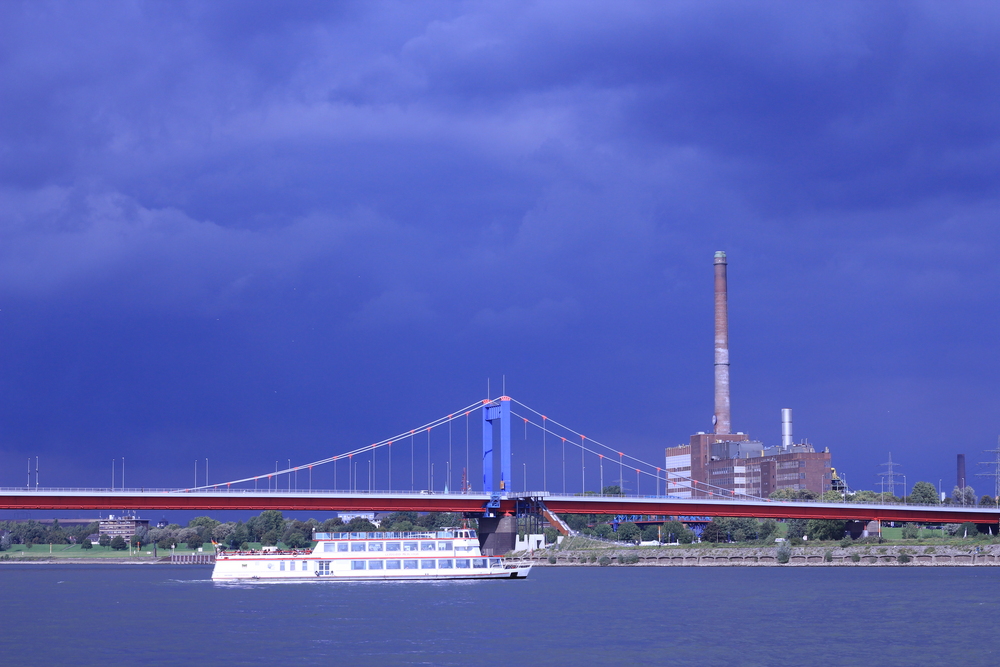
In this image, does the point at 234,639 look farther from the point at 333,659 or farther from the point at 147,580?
the point at 147,580

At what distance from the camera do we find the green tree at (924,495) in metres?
154

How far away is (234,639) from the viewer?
43062 millimetres

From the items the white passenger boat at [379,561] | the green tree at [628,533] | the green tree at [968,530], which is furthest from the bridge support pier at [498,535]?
the green tree at [968,530]

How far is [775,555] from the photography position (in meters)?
105

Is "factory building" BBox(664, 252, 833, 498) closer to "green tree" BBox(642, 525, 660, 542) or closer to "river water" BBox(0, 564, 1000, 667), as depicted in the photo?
"green tree" BBox(642, 525, 660, 542)

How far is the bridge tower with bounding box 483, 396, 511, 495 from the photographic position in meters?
123

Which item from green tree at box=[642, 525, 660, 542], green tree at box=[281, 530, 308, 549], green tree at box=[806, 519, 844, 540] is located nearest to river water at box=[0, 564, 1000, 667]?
green tree at box=[806, 519, 844, 540]

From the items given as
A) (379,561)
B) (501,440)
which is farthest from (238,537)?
(379,561)

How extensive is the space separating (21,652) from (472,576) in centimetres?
3685

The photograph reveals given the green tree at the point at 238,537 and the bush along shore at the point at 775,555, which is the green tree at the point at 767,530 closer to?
the bush along shore at the point at 775,555

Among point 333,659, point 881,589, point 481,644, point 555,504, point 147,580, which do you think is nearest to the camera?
point 333,659

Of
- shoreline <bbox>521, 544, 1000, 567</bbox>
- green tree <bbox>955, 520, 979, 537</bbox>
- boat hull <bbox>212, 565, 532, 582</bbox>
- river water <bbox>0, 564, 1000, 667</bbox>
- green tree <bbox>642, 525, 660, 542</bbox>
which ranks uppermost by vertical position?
river water <bbox>0, 564, 1000, 667</bbox>

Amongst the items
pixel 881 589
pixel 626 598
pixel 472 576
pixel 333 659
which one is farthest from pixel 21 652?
pixel 881 589

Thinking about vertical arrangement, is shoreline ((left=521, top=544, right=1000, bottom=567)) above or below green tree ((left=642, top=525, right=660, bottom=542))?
Result: above
